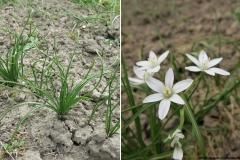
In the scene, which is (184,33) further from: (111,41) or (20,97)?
(20,97)

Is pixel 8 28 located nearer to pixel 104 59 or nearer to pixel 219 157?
pixel 104 59

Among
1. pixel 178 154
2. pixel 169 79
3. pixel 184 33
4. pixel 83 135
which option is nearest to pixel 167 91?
pixel 169 79

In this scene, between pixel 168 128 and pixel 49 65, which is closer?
pixel 49 65

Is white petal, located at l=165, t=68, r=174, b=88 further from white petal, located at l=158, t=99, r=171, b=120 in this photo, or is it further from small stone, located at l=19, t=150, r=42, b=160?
small stone, located at l=19, t=150, r=42, b=160

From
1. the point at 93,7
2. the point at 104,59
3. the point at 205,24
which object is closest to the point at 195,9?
the point at 205,24

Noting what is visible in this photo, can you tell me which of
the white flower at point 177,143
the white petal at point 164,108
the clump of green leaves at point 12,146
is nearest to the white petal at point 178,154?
the white flower at point 177,143
